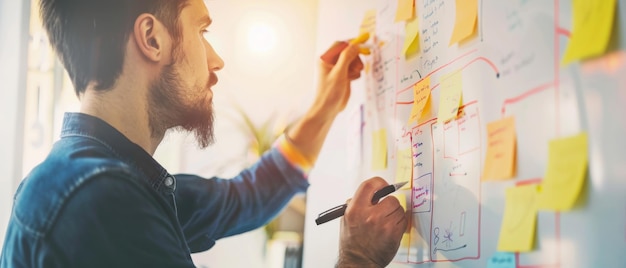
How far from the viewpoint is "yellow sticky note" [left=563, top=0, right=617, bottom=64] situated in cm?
60

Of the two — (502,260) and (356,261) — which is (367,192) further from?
(502,260)

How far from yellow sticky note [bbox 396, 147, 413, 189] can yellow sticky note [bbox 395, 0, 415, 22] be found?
246mm

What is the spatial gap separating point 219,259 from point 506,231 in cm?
112

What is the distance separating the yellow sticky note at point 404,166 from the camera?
3.59 ft

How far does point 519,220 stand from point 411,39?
1.50 feet

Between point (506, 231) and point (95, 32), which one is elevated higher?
point (95, 32)

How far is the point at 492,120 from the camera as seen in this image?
822mm

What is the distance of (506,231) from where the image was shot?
2.53 ft

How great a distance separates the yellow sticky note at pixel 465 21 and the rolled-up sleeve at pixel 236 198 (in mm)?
737

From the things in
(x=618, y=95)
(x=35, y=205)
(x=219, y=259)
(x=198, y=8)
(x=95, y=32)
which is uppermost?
(x=198, y=8)

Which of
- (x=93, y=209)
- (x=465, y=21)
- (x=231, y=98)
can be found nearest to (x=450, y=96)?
(x=465, y=21)

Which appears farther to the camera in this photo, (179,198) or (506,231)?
(179,198)

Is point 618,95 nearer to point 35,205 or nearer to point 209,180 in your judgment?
point 35,205

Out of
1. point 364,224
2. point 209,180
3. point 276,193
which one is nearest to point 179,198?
point 209,180
